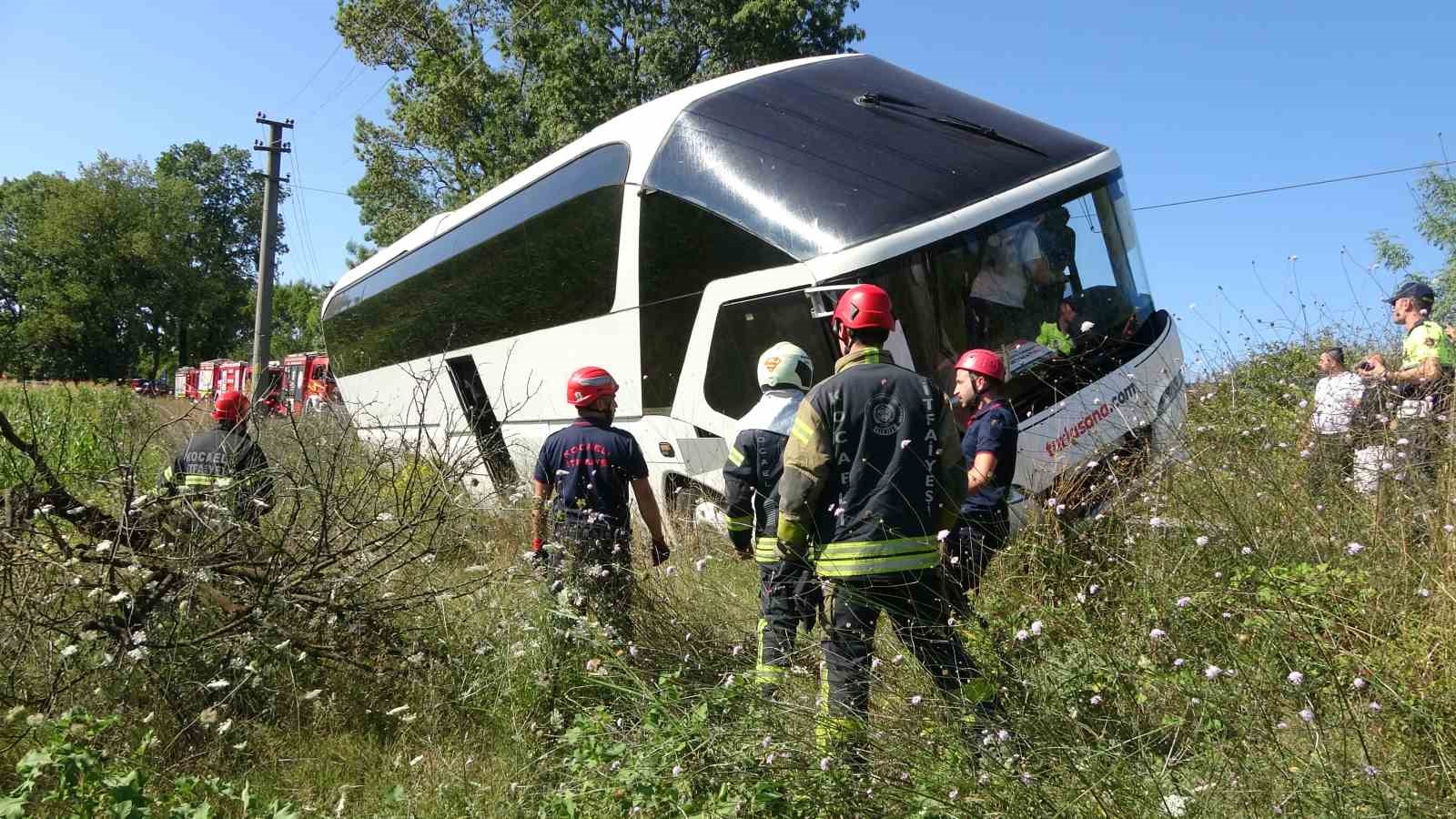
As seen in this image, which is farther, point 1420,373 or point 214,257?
point 214,257

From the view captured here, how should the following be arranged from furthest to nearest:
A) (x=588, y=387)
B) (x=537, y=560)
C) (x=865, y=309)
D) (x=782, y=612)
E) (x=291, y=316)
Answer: (x=291, y=316) < (x=588, y=387) < (x=537, y=560) < (x=782, y=612) < (x=865, y=309)

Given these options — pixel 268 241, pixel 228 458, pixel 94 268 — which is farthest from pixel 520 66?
pixel 94 268

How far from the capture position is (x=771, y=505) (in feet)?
12.7

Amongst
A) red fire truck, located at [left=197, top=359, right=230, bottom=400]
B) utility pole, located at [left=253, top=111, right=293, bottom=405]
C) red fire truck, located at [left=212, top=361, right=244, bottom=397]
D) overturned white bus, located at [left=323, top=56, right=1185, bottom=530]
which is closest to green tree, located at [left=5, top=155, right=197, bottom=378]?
red fire truck, located at [left=197, top=359, right=230, bottom=400]

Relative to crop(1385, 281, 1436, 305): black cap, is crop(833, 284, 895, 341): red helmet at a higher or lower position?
lower

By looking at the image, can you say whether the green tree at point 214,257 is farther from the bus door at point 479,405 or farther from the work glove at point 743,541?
the work glove at point 743,541

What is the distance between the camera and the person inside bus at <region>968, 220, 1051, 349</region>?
5.73m

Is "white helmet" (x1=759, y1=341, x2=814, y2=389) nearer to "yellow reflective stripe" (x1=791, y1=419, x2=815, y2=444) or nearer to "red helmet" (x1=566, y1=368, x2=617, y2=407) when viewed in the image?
"yellow reflective stripe" (x1=791, y1=419, x2=815, y2=444)

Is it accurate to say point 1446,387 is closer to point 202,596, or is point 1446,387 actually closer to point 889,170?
point 889,170

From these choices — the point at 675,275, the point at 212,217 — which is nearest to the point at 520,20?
the point at 675,275

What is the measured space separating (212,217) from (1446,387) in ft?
235

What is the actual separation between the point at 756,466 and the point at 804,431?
783mm

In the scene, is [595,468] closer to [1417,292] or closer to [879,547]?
[879,547]

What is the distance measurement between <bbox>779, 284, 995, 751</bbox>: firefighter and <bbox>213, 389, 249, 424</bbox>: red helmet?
4.34 m
